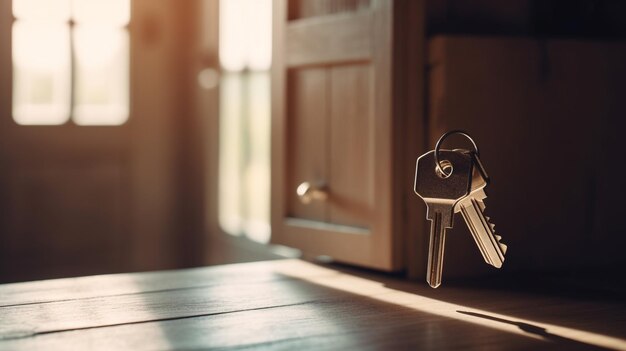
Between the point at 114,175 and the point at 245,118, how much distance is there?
73 cm

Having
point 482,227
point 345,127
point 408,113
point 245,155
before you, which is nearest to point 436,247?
point 482,227

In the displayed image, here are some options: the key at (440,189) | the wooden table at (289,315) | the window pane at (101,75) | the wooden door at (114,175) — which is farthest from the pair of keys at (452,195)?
the window pane at (101,75)

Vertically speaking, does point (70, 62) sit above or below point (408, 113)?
above

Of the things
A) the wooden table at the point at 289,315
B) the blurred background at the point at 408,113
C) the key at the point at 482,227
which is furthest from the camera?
the blurred background at the point at 408,113

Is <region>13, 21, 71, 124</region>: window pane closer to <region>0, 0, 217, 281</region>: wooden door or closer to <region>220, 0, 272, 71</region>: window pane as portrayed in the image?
<region>0, 0, 217, 281</region>: wooden door

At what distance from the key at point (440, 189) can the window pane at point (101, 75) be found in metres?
2.26

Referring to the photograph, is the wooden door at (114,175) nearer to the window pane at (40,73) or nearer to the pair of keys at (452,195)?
the window pane at (40,73)

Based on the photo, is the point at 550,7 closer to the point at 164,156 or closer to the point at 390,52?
the point at 390,52

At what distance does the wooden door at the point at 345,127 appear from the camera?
2117 mm

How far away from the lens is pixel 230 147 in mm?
3461

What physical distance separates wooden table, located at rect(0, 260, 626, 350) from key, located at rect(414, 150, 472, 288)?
0.14 metres

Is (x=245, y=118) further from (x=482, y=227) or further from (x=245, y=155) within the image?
(x=482, y=227)

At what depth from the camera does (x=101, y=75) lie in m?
3.63

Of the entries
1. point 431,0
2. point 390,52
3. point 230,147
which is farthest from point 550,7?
point 230,147
